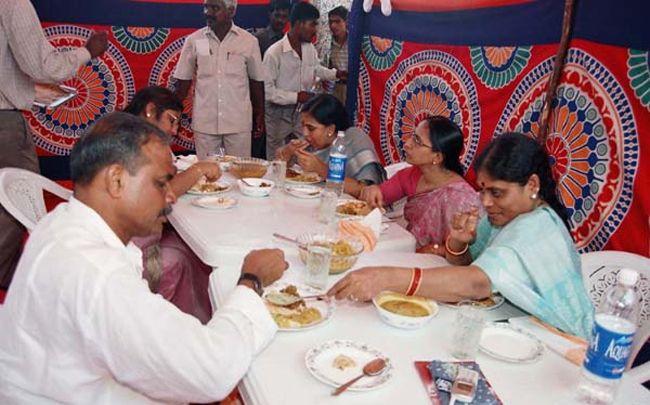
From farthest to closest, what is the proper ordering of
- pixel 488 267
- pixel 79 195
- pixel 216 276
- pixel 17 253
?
1. pixel 17 253
2. pixel 216 276
3. pixel 488 267
4. pixel 79 195

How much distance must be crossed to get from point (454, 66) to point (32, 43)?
2.80m

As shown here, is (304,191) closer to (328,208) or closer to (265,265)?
(328,208)

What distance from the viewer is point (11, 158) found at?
328 cm

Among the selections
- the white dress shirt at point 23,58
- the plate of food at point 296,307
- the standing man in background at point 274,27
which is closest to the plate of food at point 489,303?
the plate of food at point 296,307

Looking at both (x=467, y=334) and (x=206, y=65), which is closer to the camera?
(x=467, y=334)

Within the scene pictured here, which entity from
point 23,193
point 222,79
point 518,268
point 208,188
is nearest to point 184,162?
point 208,188

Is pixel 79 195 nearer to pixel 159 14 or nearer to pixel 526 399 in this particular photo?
pixel 526 399

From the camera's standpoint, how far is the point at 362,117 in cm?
504

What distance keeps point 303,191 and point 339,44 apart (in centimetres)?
355

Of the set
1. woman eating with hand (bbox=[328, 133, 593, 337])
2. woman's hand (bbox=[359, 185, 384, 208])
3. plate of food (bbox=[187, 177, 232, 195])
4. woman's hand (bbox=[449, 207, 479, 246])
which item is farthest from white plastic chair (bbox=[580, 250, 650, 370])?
plate of food (bbox=[187, 177, 232, 195])

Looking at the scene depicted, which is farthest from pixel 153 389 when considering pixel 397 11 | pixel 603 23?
pixel 397 11

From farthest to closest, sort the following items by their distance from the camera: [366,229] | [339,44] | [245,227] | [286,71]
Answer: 1. [339,44]
2. [286,71]
3. [245,227]
4. [366,229]

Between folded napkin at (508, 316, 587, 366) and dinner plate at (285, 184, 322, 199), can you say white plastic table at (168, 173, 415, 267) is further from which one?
folded napkin at (508, 316, 587, 366)

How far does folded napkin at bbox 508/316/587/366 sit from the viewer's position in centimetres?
141
